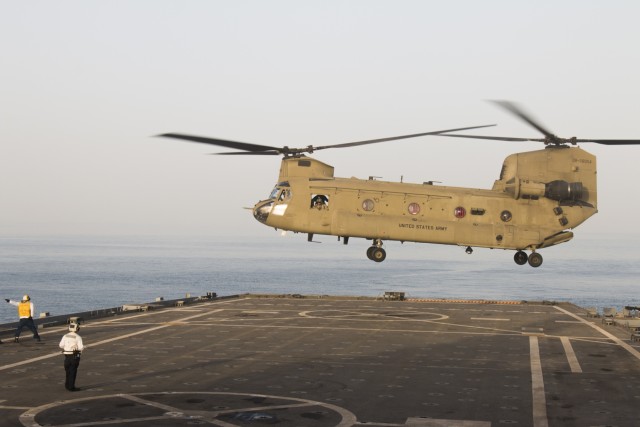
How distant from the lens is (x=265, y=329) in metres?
40.2

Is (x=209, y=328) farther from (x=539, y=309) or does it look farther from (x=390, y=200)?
(x=539, y=309)

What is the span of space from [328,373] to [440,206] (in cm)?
1404

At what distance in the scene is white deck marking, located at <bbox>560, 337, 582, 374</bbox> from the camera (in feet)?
94.5

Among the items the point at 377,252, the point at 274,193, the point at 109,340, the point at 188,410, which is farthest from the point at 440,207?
the point at 188,410

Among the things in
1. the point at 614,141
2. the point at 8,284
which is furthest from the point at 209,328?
the point at 8,284

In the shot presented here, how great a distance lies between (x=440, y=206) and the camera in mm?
38344

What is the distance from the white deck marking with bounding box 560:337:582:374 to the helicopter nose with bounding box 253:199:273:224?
51.4 ft

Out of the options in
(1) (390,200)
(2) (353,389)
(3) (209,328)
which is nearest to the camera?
(2) (353,389)

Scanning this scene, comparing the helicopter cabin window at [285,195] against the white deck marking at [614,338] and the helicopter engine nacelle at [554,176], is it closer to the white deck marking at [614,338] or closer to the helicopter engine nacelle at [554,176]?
the helicopter engine nacelle at [554,176]

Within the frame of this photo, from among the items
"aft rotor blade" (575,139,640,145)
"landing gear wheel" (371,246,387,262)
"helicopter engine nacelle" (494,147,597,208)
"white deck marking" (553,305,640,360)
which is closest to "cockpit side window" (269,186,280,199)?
"landing gear wheel" (371,246,387,262)

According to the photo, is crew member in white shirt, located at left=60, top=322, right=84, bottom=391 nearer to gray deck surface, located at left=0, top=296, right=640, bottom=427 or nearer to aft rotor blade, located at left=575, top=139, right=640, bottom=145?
gray deck surface, located at left=0, top=296, right=640, bottom=427

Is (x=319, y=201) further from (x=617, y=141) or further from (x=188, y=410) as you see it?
(x=188, y=410)

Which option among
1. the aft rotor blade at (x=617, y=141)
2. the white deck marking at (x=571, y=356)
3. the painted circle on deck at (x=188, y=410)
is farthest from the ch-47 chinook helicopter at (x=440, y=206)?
the painted circle on deck at (x=188, y=410)

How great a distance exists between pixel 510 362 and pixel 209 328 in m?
17.1
